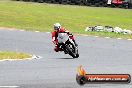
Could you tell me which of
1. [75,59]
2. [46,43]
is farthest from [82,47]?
[75,59]

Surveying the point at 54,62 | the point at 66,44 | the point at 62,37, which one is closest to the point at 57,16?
the point at 66,44

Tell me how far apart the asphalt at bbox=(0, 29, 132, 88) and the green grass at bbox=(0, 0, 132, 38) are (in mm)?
8447

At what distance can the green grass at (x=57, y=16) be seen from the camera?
47031mm

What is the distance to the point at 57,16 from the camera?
176 ft

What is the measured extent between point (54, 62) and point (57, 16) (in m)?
32.5

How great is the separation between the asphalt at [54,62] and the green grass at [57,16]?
845cm

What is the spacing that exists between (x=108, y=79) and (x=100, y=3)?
179 feet

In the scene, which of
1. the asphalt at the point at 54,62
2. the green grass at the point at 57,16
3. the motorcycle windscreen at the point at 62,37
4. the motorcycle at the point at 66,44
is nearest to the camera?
the asphalt at the point at 54,62

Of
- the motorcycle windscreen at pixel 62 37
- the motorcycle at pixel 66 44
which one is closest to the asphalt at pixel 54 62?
the motorcycle at pixel 66 44

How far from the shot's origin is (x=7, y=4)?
5912 centimetres

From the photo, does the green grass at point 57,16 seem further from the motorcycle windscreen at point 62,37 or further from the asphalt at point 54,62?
the motorcycle windscreen at point 62,37

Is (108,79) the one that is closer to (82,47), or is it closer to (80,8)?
(82,47)

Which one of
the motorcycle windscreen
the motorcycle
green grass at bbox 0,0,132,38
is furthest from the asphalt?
green grass at bbox 0,0,132,38

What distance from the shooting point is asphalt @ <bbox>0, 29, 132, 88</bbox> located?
14320 mm
